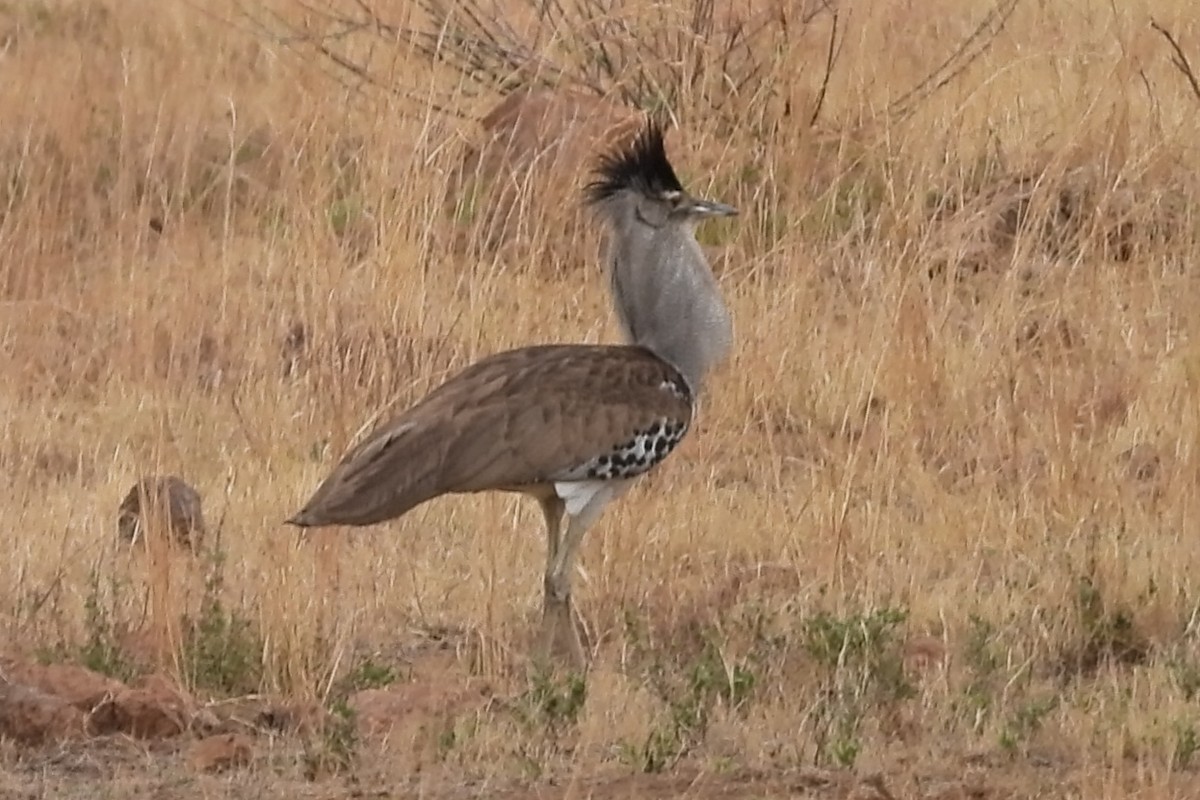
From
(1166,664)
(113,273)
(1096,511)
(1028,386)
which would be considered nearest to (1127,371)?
(1028,386)

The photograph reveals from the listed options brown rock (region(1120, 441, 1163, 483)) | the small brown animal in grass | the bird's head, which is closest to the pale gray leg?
the bird's head

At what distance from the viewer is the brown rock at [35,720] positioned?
4.29 meters

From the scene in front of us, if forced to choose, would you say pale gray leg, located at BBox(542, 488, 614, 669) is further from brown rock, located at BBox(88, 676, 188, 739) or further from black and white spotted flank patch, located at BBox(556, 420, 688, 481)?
brown rock, located at BBox(88, 676, 188, 739)

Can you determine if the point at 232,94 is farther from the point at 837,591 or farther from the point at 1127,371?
the point at 837,591

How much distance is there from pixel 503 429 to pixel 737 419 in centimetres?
177

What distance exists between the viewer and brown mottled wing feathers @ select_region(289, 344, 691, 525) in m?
4.83

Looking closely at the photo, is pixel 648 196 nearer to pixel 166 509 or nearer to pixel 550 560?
pixel 550 560

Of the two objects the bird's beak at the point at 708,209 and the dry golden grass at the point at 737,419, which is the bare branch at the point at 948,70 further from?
the bird's beak at the point at 708,209

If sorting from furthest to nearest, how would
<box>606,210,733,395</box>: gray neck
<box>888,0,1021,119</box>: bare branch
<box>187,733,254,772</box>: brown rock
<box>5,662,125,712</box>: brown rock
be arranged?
<box>888,0,1021,119</box>: bare branch
<box>606,210,733,395</box>: gray neck
<box>5,662,125,712</box>: brown rock
<box>187,733,254,772</box>: brown rock

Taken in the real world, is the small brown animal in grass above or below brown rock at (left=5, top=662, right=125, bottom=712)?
above

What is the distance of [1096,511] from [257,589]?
1.87 m

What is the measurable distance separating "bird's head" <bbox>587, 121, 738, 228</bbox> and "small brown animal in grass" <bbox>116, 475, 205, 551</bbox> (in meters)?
1.13

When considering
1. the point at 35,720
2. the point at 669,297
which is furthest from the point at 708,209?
the point at 35,720

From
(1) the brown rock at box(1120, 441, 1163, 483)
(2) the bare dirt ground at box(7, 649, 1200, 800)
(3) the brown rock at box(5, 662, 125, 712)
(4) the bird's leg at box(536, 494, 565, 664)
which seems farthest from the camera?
(1) the brown rock at box(1120, 441, 1163, 483)
